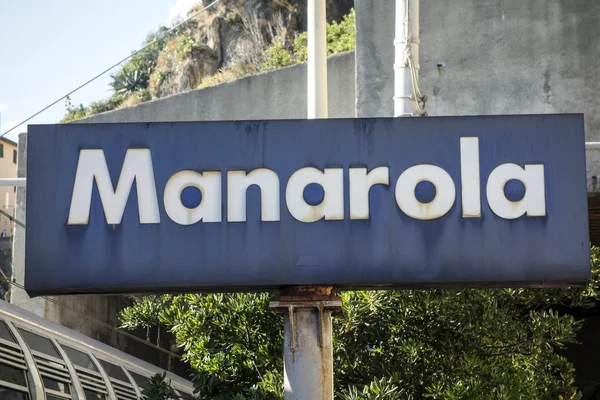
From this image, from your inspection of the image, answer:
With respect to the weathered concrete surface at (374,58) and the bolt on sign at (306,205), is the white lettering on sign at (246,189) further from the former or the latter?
the weathered concrete surface at (374,58)

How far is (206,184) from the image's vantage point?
1038 cm

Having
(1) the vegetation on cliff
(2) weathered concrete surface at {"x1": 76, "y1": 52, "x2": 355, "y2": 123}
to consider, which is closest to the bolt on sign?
(2) weathered concrete surface at {"x1": 76, "y1": 52, "x2": 355, "y2": 123}

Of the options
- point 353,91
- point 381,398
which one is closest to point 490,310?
point 381,398

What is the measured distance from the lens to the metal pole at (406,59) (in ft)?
42.2

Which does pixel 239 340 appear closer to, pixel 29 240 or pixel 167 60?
pixel 29 240

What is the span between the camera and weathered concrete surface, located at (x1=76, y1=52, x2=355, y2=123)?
69.4 ft

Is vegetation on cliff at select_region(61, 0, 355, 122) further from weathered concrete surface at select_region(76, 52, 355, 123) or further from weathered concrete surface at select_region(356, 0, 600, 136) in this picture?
weathered concrete surface at select_region(356, 0, 600, 136)

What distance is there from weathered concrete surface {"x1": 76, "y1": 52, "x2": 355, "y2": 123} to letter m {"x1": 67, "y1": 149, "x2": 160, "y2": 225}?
10647 millimetres

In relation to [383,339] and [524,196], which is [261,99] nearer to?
[383,339]

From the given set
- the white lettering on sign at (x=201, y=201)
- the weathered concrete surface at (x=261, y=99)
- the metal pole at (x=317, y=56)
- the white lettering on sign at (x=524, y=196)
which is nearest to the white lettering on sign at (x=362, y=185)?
the white lettering on sign at (x=524, y=196)

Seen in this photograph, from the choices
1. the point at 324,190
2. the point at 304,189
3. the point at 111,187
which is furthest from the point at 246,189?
the point at 111,187

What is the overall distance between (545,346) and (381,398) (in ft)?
12.7

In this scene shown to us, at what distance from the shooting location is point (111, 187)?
10.3 m

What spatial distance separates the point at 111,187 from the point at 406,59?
4429 mm
